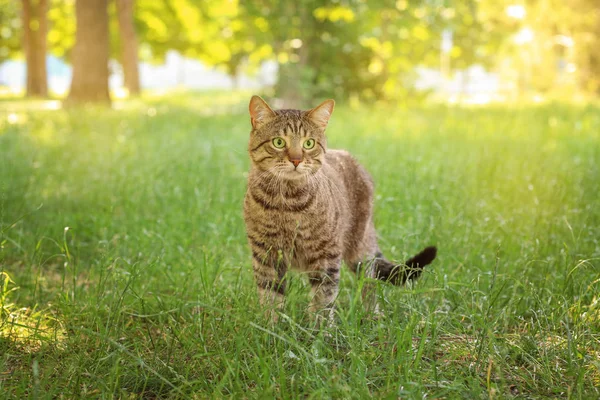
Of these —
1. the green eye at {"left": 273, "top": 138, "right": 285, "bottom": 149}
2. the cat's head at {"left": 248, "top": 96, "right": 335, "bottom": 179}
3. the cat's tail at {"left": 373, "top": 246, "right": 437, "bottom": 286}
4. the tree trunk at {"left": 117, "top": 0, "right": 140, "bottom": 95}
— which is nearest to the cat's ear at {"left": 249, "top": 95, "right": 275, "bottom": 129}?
the cat's head at {"left": 248, "top": 96, "right": 335, "bottom": 179}

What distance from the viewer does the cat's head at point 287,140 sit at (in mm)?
3207

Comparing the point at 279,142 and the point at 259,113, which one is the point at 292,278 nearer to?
the point at 279,142

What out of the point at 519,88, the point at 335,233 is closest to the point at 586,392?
the point at 335,233

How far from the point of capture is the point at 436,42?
16.8 m

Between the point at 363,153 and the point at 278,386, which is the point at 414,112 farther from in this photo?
the point at 278,386

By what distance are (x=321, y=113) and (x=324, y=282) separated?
104cm

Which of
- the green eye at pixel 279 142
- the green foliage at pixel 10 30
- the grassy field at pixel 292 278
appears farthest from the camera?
the green foliage at pixel 10 30

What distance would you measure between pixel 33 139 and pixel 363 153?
5.50 m

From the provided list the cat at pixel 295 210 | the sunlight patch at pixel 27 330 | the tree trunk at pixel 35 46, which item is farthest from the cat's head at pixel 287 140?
the tree trunk at pixel 35 46

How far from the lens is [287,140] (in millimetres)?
3250

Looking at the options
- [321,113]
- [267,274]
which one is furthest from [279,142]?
[267,274]

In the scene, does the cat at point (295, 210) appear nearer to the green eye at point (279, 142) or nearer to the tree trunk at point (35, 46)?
the green eye at point (279, 142)

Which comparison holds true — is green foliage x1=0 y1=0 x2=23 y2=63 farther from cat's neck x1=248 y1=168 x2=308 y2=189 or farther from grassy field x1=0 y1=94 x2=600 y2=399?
cat's neck x1=248 y1=168 x2=308 y2=189

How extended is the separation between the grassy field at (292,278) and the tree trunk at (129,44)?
1820cm
